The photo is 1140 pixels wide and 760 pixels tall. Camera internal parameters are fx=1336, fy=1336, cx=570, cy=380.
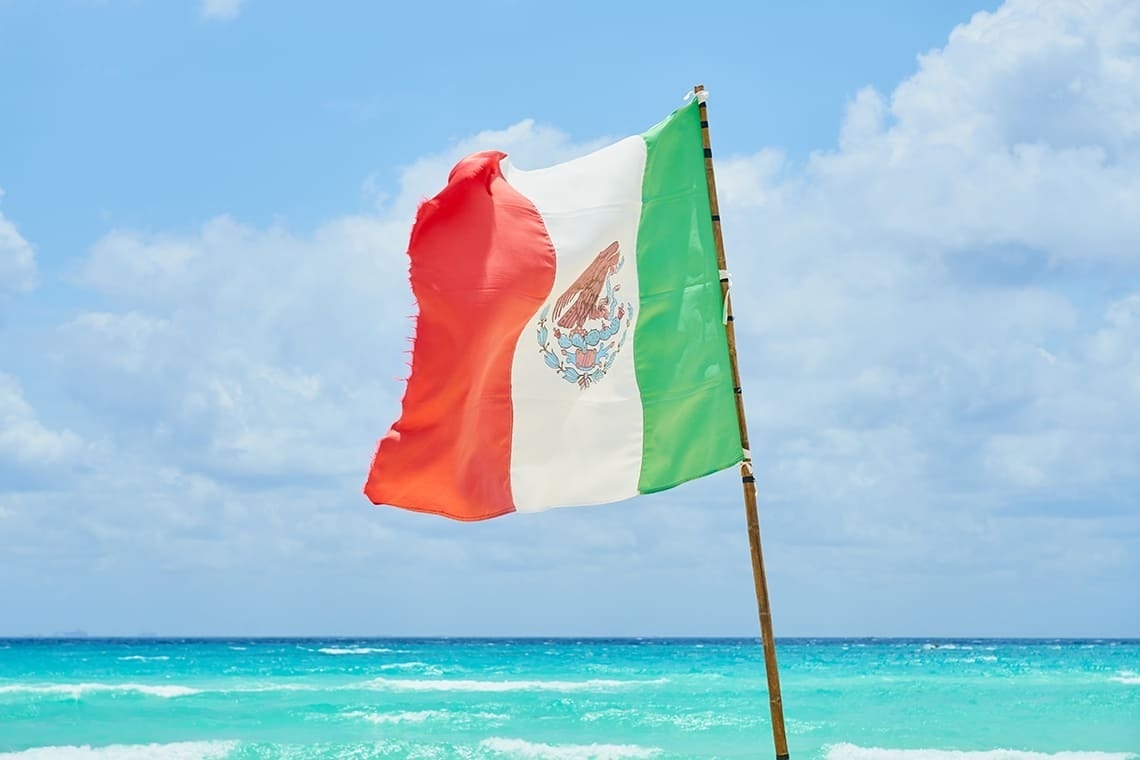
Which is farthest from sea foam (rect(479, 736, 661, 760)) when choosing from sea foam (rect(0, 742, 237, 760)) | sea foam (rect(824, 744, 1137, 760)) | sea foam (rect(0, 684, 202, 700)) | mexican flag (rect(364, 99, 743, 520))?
mexican flag (rect(364, 99, 743, 520))

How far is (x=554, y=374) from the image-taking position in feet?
21.1

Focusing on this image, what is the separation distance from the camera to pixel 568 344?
21.1 ft

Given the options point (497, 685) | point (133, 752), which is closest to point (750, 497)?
point (133, 752)

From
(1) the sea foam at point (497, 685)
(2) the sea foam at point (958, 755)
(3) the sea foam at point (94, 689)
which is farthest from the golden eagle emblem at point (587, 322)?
(3) the sea foam at point (94, 689)

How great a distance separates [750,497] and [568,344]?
3.91ft

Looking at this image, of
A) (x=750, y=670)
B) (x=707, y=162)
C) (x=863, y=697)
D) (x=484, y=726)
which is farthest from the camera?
(x=750, y=670)

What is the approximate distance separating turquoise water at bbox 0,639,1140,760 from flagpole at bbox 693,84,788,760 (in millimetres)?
13458

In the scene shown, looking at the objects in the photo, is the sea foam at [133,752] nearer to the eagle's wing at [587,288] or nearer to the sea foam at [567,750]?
the sea foam at [567,750]

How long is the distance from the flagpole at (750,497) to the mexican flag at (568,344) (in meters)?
0.07

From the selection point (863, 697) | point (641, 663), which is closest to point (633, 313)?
point (863, 697)

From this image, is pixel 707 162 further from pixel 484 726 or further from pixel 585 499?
pixel 484 726

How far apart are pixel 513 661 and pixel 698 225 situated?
43491 mm

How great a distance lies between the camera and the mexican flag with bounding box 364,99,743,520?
6.28 m

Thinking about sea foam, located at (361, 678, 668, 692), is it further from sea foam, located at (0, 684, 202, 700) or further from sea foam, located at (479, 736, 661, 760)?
sea foam, located at (479, 736, 661, 760)
